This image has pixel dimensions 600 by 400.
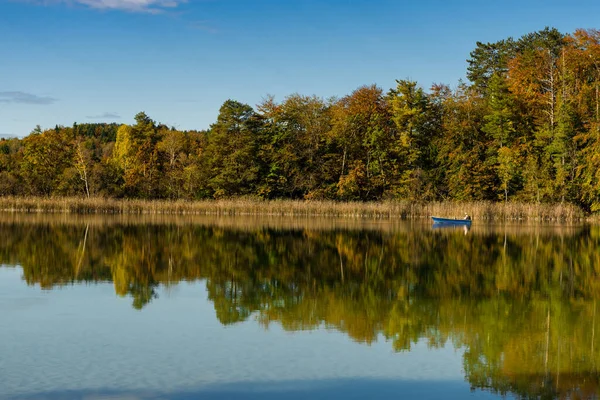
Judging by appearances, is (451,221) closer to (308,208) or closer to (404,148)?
(308,208)

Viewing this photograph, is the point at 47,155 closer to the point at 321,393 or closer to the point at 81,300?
the point at 81,300

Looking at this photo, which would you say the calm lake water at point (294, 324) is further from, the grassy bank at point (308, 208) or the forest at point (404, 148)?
the forest at point (404, 148)

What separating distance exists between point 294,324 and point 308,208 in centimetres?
3375

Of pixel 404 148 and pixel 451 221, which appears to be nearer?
pixel 451 221

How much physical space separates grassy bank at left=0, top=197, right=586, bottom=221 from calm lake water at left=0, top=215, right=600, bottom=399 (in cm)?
2010

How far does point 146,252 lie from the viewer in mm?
18547

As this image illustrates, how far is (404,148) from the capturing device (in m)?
50.8

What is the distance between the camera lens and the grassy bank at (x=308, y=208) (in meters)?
Result: 38.8

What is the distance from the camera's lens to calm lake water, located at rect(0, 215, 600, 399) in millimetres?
6734

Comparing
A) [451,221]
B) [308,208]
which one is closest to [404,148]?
[308,208]

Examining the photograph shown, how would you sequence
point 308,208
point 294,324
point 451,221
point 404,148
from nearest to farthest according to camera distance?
point 294,324
point 451,221
point 308,208
point 404,148

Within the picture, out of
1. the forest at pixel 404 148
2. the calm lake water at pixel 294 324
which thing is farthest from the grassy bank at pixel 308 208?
the calm lake water at pixel 294 324

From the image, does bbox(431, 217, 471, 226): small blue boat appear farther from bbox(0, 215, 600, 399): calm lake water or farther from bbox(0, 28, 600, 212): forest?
bbox(0, 215, 600, 399): calm lake water

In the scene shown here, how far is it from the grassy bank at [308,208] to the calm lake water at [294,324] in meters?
20.1
